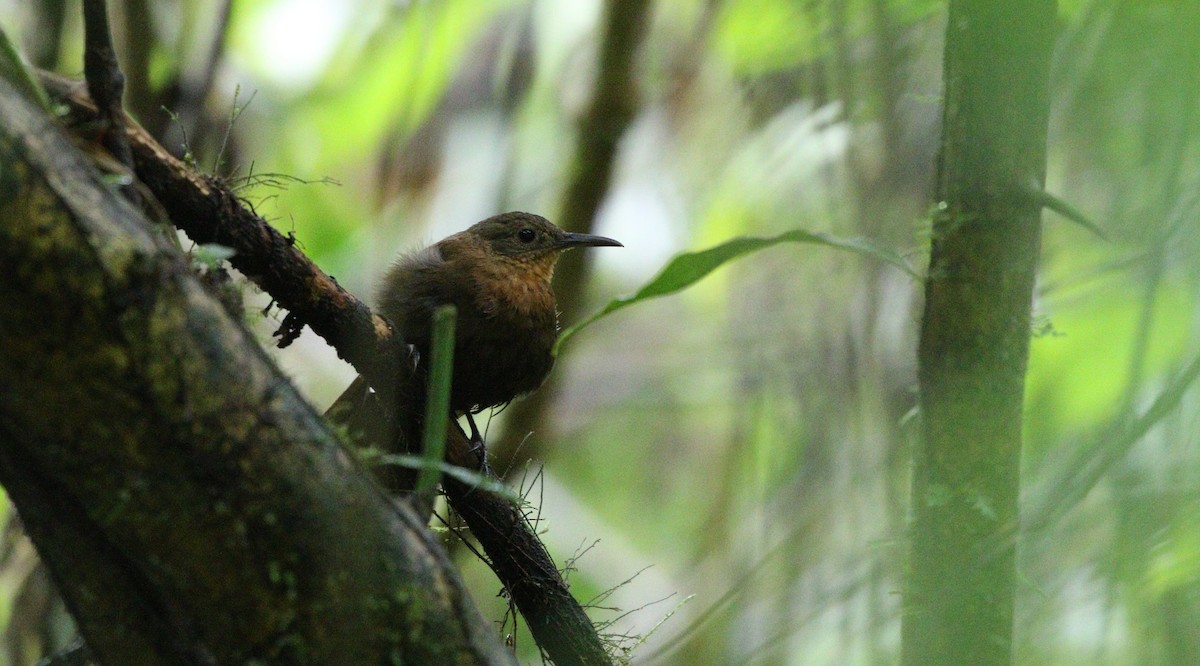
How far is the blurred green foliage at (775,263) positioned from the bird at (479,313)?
0.61 metres

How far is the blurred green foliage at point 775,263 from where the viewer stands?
199 cm

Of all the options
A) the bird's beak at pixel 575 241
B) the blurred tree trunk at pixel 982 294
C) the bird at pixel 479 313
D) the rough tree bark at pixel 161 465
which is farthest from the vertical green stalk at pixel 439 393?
the bird's beak at pixel 575 241

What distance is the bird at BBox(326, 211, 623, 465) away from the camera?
3688mm

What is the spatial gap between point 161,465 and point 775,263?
3.48 meters

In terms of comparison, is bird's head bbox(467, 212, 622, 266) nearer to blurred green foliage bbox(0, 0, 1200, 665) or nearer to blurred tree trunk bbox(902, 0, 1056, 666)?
blurred green foliage bbox(0, 0, 1200, 665)

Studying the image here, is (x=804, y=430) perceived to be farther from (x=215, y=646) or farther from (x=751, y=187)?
(x=215, y=646)

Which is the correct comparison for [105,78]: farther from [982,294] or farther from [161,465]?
[982,294]

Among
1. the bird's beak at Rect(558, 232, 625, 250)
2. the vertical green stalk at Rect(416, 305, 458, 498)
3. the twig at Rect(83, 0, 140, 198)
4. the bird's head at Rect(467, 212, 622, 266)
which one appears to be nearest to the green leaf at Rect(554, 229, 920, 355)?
the vertical green stalk at Rect(416, 305, 458, 498)

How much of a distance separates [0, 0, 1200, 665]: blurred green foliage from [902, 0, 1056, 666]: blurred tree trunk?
0.47 ft

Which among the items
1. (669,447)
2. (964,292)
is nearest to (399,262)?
(964,292)

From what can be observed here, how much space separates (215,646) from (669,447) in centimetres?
629

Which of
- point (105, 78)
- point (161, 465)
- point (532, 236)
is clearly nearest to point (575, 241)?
point (532, 236)

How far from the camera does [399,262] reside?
13.3 feet

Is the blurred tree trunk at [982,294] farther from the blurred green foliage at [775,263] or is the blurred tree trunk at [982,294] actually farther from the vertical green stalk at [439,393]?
the vertical green stalk at [439,393]
